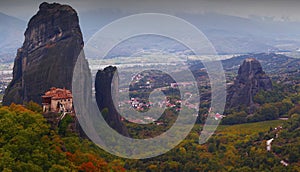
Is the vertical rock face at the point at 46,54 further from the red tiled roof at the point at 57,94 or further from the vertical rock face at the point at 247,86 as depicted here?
the vertical rock face at the point at 247,86

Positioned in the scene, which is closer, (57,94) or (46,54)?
(57,94)

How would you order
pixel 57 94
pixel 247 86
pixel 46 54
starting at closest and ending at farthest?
pixel 57 94 < pixel 46 54 < pixel 247 86

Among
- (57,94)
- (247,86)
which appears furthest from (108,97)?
(247,86)

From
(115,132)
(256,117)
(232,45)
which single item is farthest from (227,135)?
(232,45)

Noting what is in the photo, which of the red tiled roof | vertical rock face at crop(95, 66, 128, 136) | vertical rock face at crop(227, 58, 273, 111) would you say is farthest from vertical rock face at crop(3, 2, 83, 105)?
vertical rock face at crop(227, 58, 273, 111)

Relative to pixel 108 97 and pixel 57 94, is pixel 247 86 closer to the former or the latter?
pixel 108 97

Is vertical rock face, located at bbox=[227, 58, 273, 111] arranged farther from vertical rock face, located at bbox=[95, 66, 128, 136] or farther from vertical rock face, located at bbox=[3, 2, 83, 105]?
vertical rock face, located at bbox=[3, 2, 83, 105]
